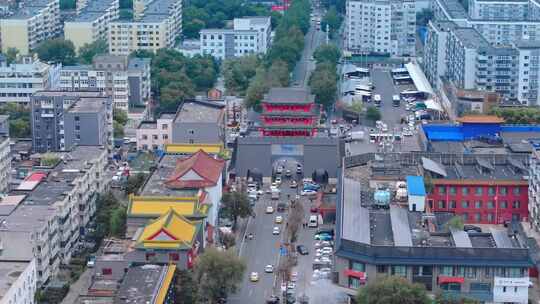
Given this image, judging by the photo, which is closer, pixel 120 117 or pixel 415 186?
pixel 415 186

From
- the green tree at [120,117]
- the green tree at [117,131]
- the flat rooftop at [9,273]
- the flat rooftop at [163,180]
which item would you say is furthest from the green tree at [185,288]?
the green tree at [120,117]

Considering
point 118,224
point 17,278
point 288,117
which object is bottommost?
point 17,278

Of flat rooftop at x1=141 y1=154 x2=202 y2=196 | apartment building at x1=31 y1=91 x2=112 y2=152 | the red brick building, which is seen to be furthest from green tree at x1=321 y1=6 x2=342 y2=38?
flat rooftop at x1=141 y1=154 x2=202 y2=196

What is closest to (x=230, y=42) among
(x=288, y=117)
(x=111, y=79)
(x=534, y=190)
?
(x=111, y=79)

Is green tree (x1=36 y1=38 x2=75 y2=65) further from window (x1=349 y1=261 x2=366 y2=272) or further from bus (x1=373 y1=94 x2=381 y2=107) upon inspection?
window (x1=349 y1=261 x2=366 y2=272)

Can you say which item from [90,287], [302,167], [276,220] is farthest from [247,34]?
[90,287]

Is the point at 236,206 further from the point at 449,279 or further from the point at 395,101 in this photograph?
the point at 395,101
